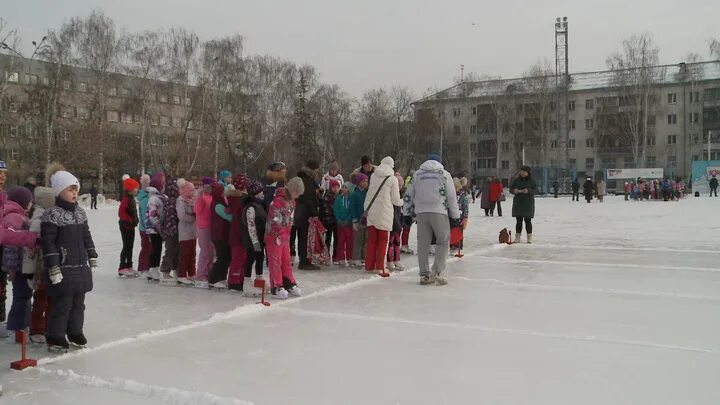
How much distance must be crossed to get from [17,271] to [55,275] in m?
0.66

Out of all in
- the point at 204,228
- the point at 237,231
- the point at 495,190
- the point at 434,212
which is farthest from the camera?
the point at 495,190

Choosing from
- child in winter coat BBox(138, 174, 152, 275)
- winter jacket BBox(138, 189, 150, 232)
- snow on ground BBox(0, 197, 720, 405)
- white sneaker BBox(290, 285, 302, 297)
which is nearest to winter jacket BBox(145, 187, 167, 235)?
child in winter coat BBox(138, 174, 152, 275)

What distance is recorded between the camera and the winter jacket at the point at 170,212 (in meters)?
8.12

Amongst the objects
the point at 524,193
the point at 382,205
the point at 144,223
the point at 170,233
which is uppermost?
the point at 524,193

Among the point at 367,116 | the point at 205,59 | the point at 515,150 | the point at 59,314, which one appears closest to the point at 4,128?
the point at 205,59

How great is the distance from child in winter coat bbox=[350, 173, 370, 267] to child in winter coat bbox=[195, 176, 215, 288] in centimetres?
231

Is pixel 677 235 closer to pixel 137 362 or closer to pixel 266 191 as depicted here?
pixel 266 191

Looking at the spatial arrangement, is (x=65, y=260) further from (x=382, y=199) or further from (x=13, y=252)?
(x=382, y=199)

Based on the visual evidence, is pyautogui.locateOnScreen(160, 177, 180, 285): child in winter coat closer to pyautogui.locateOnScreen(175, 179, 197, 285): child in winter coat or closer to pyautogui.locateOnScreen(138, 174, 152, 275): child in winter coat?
pyautogui.locateOnScreen(175, 179, 197, 285): child in winter coat

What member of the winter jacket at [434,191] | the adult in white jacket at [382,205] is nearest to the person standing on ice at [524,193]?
the adult in white jacket at [382,205]

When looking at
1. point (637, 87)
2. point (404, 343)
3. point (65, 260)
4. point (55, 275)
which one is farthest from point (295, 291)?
point (637, 87)

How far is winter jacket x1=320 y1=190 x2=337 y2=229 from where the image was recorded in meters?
10.0

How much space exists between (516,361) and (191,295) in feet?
13.9

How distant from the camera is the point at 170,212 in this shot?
812 cm
